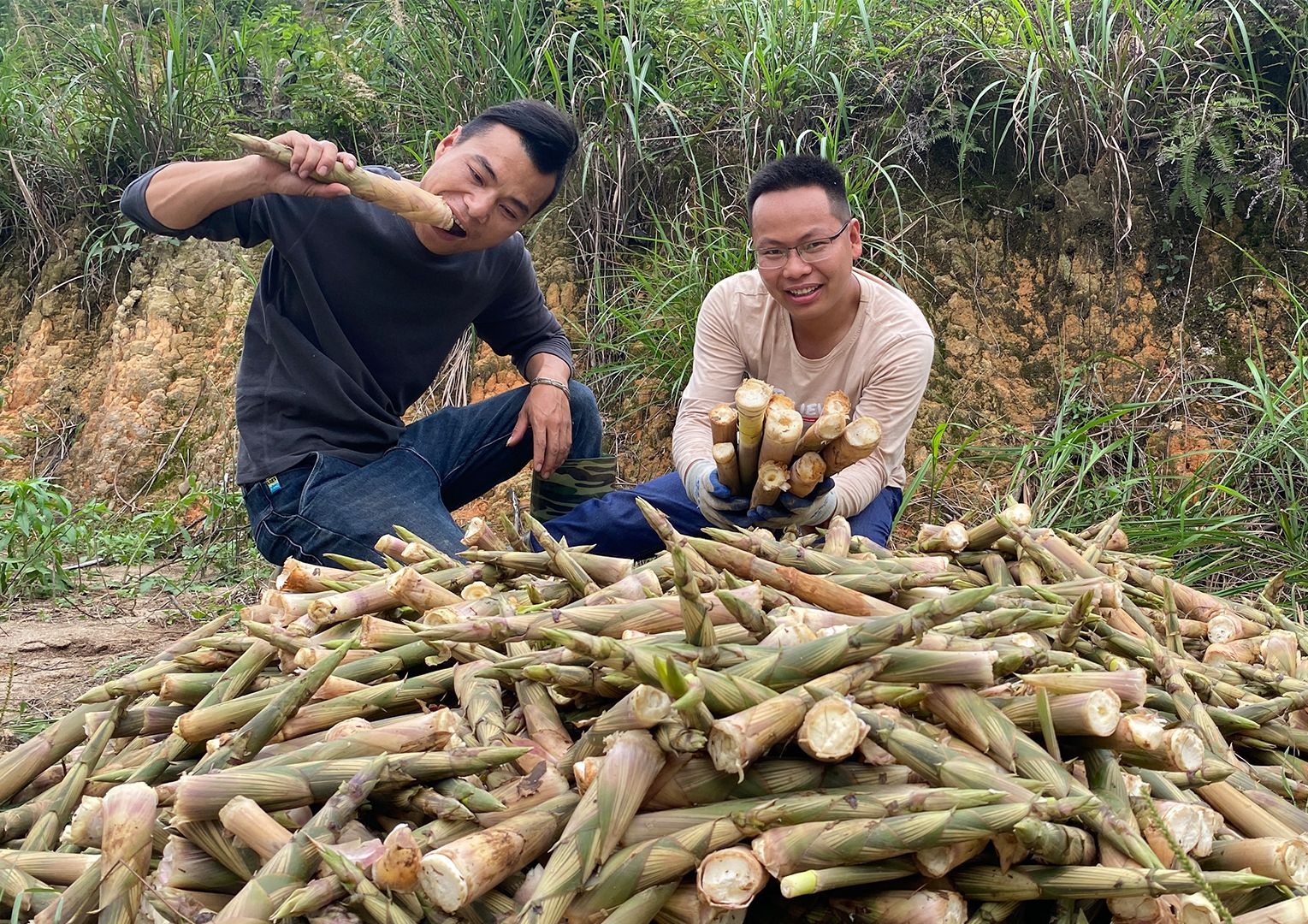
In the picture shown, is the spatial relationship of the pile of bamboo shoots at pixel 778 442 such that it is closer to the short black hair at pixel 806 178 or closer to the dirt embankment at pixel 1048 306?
the short black hair at pixel 806 178

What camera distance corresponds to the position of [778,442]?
2.10 m

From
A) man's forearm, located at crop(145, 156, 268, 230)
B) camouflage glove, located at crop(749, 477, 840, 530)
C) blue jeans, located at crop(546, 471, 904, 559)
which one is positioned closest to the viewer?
camouflage glove, located at crop(749, 477, 840, 530)

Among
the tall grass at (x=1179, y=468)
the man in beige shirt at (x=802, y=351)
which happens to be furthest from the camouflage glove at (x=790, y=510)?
the tall grass at (x=1179, y=468)

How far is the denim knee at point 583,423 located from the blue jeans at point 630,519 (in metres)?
0.19

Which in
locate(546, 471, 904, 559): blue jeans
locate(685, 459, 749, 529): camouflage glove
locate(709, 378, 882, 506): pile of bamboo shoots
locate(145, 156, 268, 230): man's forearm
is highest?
locate(145, 156, 268, 230): man's forearm

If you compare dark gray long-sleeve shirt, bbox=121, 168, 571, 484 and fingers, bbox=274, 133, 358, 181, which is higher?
fingers, bbox=274, 133, 358, 181

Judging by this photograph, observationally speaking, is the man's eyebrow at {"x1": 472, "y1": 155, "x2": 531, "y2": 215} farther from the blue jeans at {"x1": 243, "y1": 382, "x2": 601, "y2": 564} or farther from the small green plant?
the small green plant

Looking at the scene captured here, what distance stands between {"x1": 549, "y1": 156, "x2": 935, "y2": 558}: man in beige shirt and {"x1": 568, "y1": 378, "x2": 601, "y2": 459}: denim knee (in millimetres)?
217

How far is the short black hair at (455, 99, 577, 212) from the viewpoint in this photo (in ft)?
9.53

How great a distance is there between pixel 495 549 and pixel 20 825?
663mm

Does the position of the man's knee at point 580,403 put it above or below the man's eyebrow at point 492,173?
below

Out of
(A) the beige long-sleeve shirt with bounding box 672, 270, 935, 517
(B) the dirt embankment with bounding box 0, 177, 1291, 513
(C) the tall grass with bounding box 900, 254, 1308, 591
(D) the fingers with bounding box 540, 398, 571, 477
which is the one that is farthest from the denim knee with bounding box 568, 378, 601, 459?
(C) the tall grass with bounding box 900, 254, 1308, 591

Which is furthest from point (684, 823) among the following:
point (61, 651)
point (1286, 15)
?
point (1286, 15)

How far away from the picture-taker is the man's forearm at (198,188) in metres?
2.53
